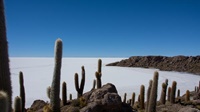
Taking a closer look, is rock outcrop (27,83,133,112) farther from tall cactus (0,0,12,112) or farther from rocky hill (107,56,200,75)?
rocky hill (107,56,200,75)

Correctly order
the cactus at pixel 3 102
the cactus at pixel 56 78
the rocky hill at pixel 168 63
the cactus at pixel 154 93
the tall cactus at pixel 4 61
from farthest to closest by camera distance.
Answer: the rocky hill at pixel 168 63 < the cactus at pixel 154 93 < the cactus at pixel 56 78 < the tall cactus at pixel 4 61 < the cactus at pixel 3 102

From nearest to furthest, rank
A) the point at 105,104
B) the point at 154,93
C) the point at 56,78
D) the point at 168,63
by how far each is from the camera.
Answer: the point at 56,78 → the point at 105,104 → the point at 154,93 → the point at 168,63

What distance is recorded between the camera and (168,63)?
66938 millimetres

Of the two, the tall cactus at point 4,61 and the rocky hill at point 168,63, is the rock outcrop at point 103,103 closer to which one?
the tall cactus at point 4,61

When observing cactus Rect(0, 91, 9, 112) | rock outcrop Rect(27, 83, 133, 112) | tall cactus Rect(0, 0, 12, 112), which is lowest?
rock outcrop Rect(27, 83, 133, 112)

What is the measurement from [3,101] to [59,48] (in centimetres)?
703

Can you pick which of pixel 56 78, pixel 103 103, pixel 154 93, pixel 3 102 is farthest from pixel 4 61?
pixel 154 93

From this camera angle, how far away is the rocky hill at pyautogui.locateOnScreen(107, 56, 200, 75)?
6109cm

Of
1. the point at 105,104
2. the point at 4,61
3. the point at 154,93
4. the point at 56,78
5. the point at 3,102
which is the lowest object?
the point at 105,104

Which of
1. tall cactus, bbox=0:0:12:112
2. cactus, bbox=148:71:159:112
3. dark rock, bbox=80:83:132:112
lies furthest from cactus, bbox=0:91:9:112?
cactus, bbox=148:71:159:112

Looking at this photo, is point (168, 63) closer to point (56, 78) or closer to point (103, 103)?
point (103, 103)

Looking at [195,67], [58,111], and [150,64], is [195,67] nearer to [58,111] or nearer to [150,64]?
[150,64]

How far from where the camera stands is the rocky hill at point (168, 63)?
200 ft

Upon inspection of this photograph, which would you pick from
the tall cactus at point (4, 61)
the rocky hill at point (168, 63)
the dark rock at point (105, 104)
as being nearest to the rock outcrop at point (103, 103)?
the dark rock at point (105, 104)
